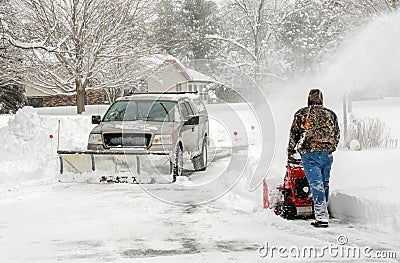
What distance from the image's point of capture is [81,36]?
1129 inches

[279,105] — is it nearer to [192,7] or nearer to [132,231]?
[132,231]

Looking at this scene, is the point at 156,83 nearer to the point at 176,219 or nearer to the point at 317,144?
the point at 176,219

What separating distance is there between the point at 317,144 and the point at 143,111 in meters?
5.99

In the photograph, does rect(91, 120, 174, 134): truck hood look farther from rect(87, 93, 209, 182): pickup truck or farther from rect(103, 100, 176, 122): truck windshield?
rect(103, 100, 176, 122): truck windshield

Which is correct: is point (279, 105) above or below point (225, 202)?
above

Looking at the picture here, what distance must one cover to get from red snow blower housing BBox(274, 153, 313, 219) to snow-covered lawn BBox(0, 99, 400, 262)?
0.72 feet

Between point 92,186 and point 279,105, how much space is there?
1420 centimetres

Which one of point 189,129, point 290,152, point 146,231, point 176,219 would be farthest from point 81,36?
point 146,231

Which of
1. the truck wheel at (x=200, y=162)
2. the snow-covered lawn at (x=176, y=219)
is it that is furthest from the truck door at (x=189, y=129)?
the snow-covered lawn at (x=176, y=219)

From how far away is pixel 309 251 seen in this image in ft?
21.1

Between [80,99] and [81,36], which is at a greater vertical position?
[81,36]

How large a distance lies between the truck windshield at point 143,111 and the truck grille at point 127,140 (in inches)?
32.5

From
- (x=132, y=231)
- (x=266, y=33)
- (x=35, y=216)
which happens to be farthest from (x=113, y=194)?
(x=266, y=33)

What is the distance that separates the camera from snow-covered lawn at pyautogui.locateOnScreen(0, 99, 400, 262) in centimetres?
662
